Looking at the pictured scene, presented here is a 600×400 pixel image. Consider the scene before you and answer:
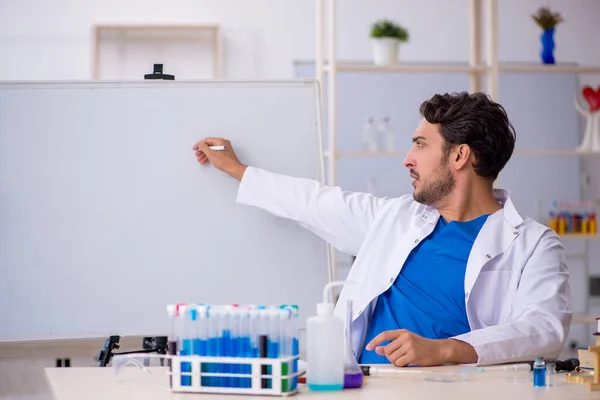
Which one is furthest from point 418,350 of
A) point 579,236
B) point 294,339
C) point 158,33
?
point 158,33

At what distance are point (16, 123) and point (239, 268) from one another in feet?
2.49

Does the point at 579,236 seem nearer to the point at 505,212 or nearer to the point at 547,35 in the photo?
the point at 547,35

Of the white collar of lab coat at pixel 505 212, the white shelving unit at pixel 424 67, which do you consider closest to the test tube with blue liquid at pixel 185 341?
the white collar of lab coat at pixel 505 212

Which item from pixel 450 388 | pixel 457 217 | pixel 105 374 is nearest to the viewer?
pixel 450 388

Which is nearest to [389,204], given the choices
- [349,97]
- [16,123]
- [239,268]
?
[239,268]

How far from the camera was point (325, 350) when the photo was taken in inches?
58.2

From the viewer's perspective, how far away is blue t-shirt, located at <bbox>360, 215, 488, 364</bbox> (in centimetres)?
217

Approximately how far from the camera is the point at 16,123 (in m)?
2.39

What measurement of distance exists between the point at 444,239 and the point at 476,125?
1.09 feet

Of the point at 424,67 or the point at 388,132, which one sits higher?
the point at 424,67

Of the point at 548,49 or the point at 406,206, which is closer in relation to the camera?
the point at 406,206

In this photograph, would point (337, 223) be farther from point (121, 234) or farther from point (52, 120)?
point (52, 120)

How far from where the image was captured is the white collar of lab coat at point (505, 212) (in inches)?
86.6

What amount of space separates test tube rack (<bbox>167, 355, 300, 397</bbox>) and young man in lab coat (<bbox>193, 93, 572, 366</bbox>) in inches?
24.7
